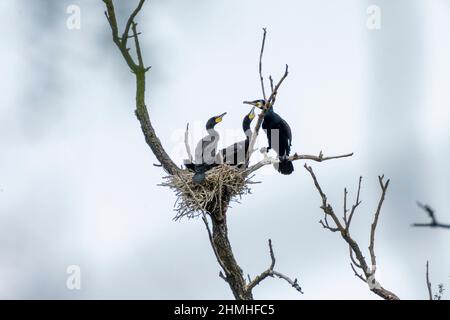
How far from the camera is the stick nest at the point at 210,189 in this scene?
Answer: 22.6 ft

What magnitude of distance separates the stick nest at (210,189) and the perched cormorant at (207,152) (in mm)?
83

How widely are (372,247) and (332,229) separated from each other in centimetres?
36

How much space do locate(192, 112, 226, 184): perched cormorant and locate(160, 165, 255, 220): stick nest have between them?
8 cm

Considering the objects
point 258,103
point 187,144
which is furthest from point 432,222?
point 258,103

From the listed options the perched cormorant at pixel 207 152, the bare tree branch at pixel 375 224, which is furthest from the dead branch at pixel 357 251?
the perched cormorant at pixel 207 152

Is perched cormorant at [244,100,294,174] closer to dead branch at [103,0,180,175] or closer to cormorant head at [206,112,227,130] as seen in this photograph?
cormorant head at [206,112,227,130]

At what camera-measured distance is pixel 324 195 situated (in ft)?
16.6

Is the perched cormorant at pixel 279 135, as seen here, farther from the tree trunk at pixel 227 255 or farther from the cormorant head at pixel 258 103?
the tree trunk at pixel 227 255

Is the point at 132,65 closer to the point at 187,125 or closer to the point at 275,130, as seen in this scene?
the point at 187,125

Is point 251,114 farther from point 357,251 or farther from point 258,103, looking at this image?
point 357,251

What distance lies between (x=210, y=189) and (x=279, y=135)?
2.40m

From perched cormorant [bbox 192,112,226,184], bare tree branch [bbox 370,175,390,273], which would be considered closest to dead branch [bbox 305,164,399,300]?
bare tree branch [bbox 370,175,390,273]

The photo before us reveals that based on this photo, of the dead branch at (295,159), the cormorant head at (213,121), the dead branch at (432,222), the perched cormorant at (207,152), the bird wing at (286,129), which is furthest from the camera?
the bird wing at (286,129)

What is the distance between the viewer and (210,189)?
704 cm
